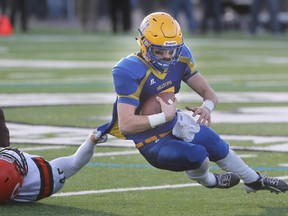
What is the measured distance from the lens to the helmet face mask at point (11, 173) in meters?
7.44

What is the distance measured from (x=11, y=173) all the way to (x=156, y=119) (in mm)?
986

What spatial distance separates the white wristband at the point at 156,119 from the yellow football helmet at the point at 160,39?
0.34 metres

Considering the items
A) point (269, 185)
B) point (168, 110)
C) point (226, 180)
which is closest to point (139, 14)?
point (226, 180)

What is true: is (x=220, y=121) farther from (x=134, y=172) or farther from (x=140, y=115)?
(x=140, y=115)

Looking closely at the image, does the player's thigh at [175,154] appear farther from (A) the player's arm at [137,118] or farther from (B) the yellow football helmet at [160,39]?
(B) the yellow football helmet at [160,39]

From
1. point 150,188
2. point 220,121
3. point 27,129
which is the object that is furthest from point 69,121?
point 150,188

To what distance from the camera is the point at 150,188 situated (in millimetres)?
8219

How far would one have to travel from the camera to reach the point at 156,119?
7.39m

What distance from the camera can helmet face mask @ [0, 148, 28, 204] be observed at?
7.44m

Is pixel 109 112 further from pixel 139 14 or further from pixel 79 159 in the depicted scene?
pixel 139 14

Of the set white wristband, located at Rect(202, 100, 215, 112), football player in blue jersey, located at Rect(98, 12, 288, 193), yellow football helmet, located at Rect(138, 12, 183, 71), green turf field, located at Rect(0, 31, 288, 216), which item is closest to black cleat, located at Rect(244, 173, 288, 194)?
football player in blue jersey, located at Rect(98, 12, 288, 193)

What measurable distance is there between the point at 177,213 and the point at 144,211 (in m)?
0.22

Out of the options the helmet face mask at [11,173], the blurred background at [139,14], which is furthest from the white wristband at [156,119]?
the blurred background at [139,14]

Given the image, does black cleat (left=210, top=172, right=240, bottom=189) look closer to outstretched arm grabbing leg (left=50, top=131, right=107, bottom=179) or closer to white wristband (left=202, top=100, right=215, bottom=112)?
white wristband (left=202, top=100, right=215, bottom=112)
